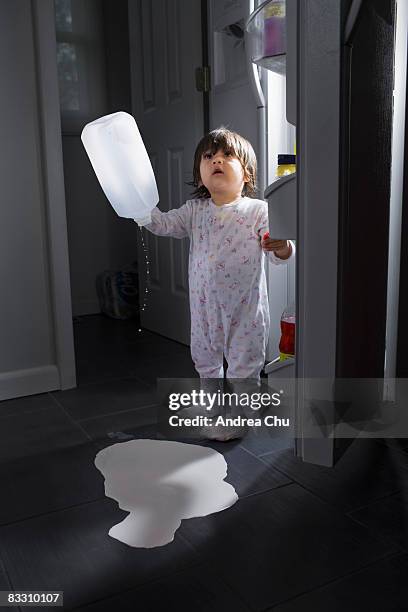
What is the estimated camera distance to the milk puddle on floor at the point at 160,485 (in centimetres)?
113

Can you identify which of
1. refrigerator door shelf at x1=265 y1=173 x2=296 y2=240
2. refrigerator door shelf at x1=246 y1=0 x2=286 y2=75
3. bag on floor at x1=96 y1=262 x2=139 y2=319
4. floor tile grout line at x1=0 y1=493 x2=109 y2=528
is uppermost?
refrigerator door shelf at x1=246 y1=0 x2=286 y2=75

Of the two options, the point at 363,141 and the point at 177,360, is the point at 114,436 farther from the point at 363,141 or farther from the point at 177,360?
the point at 363,141

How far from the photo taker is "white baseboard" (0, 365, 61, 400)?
1.88m

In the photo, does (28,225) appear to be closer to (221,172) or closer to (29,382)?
(29,382)

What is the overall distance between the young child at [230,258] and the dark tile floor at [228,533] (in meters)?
0.25

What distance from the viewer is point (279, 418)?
1.64 metres

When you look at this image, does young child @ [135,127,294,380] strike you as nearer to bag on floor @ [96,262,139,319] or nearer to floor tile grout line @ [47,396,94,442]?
floor tile grout line @ [47,396,94,442]

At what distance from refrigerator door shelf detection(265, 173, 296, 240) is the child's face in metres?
0.70

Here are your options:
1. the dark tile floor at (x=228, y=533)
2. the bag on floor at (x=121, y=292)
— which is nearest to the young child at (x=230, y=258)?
the dark tile floor at (x=228, y=533)

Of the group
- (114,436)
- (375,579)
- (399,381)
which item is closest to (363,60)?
(375,579)

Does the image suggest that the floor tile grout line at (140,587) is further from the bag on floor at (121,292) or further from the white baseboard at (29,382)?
the bag on floor at (121,292)

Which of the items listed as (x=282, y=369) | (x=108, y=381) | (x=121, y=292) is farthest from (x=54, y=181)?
(x=121, y=292)

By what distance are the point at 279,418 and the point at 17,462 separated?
0.69 meters

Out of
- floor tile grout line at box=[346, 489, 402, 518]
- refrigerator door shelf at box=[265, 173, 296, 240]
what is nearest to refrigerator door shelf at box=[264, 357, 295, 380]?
floor tile grout line at box=[346, 489, 402, 518]
